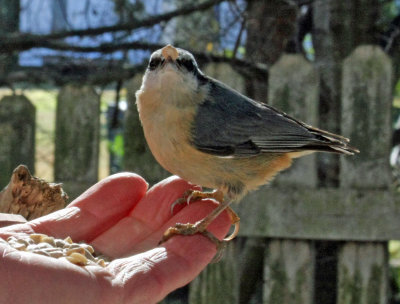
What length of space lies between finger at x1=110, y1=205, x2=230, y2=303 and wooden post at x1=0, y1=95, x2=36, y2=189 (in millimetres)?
1660

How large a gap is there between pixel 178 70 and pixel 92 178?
1.22m

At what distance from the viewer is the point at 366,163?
135 inches

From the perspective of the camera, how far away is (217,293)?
11.4 feet

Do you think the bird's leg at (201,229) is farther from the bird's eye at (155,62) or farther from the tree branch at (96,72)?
the tree branch at (96,72)

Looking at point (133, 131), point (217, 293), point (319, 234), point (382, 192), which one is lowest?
point (217, 293)

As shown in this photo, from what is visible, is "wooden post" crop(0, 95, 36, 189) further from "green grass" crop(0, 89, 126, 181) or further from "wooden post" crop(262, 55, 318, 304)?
"wooden post" crop(262, 55, 318, 304)

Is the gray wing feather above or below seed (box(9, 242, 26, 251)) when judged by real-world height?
above

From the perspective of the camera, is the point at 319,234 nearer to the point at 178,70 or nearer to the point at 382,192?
the point at 382,192

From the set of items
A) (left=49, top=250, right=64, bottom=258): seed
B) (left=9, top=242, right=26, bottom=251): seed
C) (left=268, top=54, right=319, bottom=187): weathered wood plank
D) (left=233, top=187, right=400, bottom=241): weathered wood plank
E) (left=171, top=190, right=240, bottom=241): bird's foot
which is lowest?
(left=233, top=187, right=400, bottom=241): weathered wood plank

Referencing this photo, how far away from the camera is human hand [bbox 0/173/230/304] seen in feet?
5.73

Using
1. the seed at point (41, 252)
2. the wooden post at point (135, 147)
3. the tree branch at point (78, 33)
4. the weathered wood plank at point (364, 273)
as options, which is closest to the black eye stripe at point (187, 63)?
the seed at point (41, 252)

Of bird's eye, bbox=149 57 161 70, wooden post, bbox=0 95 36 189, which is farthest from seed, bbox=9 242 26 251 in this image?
wooden post, bbox=0 95 36 189

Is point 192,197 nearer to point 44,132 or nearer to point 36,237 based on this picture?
point 36,237

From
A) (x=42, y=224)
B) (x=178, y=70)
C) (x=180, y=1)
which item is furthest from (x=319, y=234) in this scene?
(x=180, y=1)
